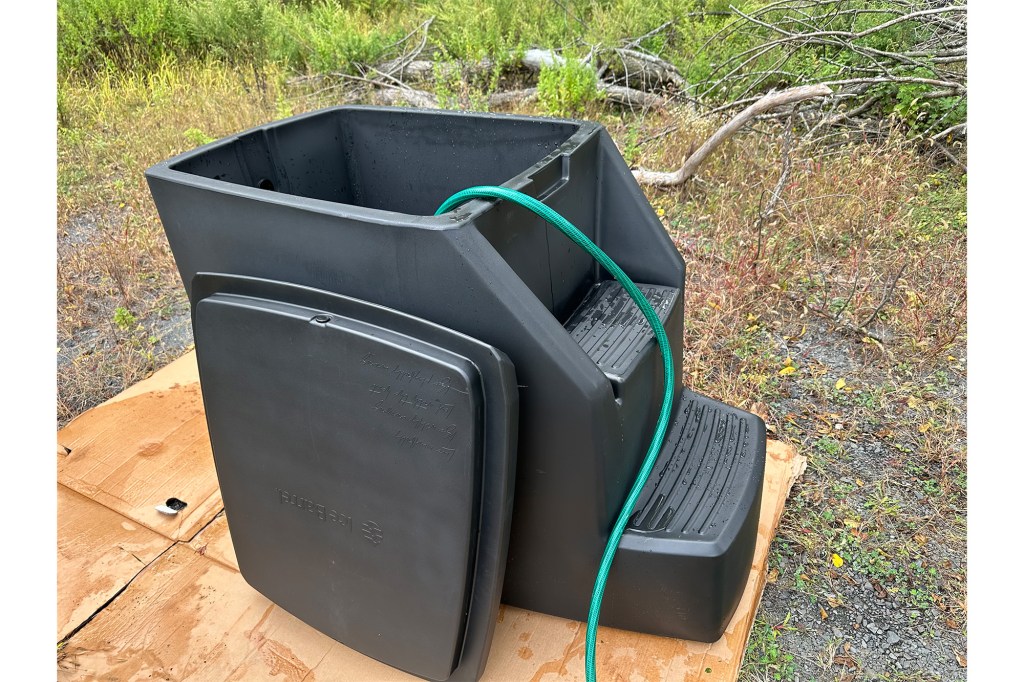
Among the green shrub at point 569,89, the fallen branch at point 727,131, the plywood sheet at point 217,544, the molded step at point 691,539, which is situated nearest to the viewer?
the molded step at point 691,539

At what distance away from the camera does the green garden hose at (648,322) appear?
1.06m

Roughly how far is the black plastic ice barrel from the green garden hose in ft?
0.07

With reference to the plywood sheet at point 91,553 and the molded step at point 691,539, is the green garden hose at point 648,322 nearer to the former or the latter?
the molded step at point 691,539

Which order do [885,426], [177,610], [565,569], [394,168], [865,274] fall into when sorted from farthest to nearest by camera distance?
[865,274] < [885,426] < [394,168] < [177,610] < [565,569]

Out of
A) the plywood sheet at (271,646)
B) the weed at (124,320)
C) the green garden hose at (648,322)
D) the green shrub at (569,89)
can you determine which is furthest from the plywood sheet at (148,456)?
the green shrub at (569,89)

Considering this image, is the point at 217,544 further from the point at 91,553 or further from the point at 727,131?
the point at 727,131

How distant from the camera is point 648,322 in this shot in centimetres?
126

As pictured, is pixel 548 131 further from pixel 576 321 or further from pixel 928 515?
pixel 928 515

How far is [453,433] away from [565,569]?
15.8 inches

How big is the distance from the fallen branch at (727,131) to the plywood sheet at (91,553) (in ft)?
7.72

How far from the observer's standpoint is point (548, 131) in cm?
140

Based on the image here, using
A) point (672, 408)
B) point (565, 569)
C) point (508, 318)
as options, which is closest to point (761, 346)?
point (672, 408)

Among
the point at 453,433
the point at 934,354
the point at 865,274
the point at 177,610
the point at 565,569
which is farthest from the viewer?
the point at 865,274

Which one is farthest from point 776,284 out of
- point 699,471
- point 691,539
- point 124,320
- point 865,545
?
point 124,320
